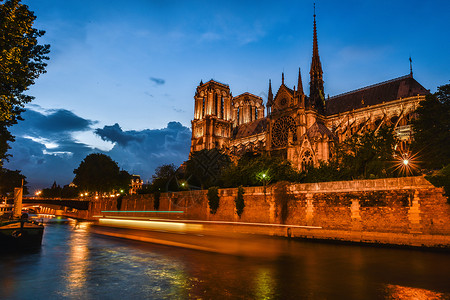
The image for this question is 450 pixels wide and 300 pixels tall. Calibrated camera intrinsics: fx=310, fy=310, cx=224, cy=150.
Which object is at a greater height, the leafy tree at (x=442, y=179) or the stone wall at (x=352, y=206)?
the leafy tree at (x=442, y=179)

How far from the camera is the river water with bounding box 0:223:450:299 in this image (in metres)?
7.01

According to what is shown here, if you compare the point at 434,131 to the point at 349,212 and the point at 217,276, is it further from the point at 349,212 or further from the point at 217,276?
the point at 217,276

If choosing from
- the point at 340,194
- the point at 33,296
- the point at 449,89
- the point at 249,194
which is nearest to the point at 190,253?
the point at 33,296

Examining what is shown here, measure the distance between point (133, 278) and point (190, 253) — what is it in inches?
207

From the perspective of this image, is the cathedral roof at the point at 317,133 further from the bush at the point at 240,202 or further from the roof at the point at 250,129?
the roof at the point at 250,129

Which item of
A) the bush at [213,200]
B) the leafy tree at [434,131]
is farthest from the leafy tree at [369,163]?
the bush at [213,200]

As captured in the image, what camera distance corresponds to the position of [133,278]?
27.7 feet

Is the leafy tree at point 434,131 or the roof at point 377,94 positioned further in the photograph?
the roof at point 377,94

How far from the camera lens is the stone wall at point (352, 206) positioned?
16.2 metres

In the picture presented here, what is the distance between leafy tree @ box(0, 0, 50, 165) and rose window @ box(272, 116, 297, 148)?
4780cm

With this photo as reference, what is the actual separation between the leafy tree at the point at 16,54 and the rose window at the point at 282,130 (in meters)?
47.8

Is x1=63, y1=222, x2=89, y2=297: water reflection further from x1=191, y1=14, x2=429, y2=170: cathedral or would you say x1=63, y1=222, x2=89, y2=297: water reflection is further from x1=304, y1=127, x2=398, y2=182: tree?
x1=191, y1=14, x2=429, y2=170: cathedral

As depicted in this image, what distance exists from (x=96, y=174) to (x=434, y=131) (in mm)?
58992

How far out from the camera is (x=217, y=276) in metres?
8.80
